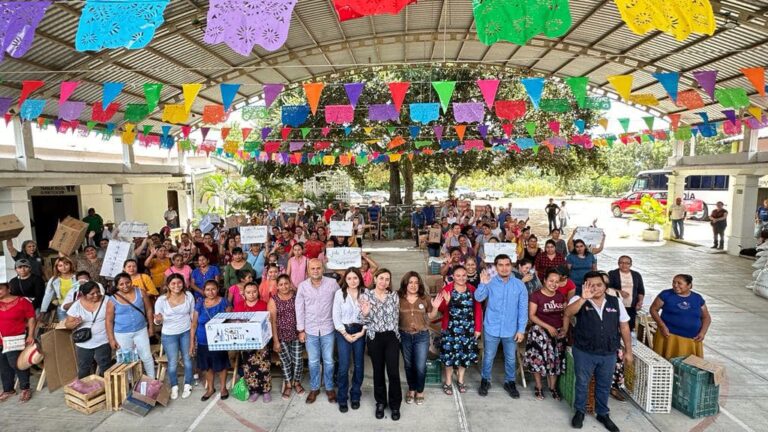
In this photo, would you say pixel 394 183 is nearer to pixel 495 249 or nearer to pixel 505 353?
pixel 495 249

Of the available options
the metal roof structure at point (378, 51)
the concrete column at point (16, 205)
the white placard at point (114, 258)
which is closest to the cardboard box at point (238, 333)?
the white placard at point (114, 258)

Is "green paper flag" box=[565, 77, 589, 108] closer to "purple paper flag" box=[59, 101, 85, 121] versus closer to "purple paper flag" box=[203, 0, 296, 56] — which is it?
"purple paper flag" box=[203, 0, 296, 56]

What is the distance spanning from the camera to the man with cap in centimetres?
522

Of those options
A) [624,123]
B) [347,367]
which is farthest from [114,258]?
[624,123]

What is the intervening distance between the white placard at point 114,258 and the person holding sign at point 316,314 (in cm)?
301

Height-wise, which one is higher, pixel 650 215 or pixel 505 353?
pixel 650 215

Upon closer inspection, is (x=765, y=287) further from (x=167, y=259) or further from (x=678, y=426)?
(x=167, y=259)

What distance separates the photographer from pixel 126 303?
176 inches

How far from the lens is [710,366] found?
3.99m

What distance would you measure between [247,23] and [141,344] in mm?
3567

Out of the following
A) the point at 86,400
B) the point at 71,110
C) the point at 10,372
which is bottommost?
the point at 86,400

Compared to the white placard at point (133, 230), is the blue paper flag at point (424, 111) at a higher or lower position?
higher

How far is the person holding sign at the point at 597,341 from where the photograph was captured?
3.76 m

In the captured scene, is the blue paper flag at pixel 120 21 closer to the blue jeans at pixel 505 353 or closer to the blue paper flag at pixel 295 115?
the blue jeans at pixel 505 353
